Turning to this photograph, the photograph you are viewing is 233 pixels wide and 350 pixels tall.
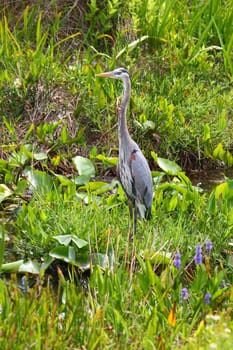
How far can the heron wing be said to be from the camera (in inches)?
264

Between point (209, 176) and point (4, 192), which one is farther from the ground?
A: point (4, 192)

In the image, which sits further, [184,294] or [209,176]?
[209,176]

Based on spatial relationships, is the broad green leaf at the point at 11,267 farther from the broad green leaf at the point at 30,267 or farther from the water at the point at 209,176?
the water at the point at 209,176

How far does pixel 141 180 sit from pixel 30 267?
3.42ft

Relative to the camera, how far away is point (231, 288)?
5254 millimetres

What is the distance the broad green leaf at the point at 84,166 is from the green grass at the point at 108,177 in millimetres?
13

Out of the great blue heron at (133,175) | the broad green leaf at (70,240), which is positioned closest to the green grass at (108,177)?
the broad green leaf at (70,240)

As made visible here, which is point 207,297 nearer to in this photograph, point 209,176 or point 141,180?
point 141,180

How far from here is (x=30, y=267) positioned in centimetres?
617

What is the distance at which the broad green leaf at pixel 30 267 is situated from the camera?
241 inches

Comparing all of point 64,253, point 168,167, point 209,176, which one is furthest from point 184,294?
point 209,176

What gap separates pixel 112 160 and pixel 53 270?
4.52 ft

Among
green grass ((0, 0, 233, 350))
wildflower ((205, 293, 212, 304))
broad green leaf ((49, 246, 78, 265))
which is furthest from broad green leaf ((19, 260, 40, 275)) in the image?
wildflower ((205, 293, 212, 304))

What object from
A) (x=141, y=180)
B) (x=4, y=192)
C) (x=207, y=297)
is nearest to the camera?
(x=207, y=297)
